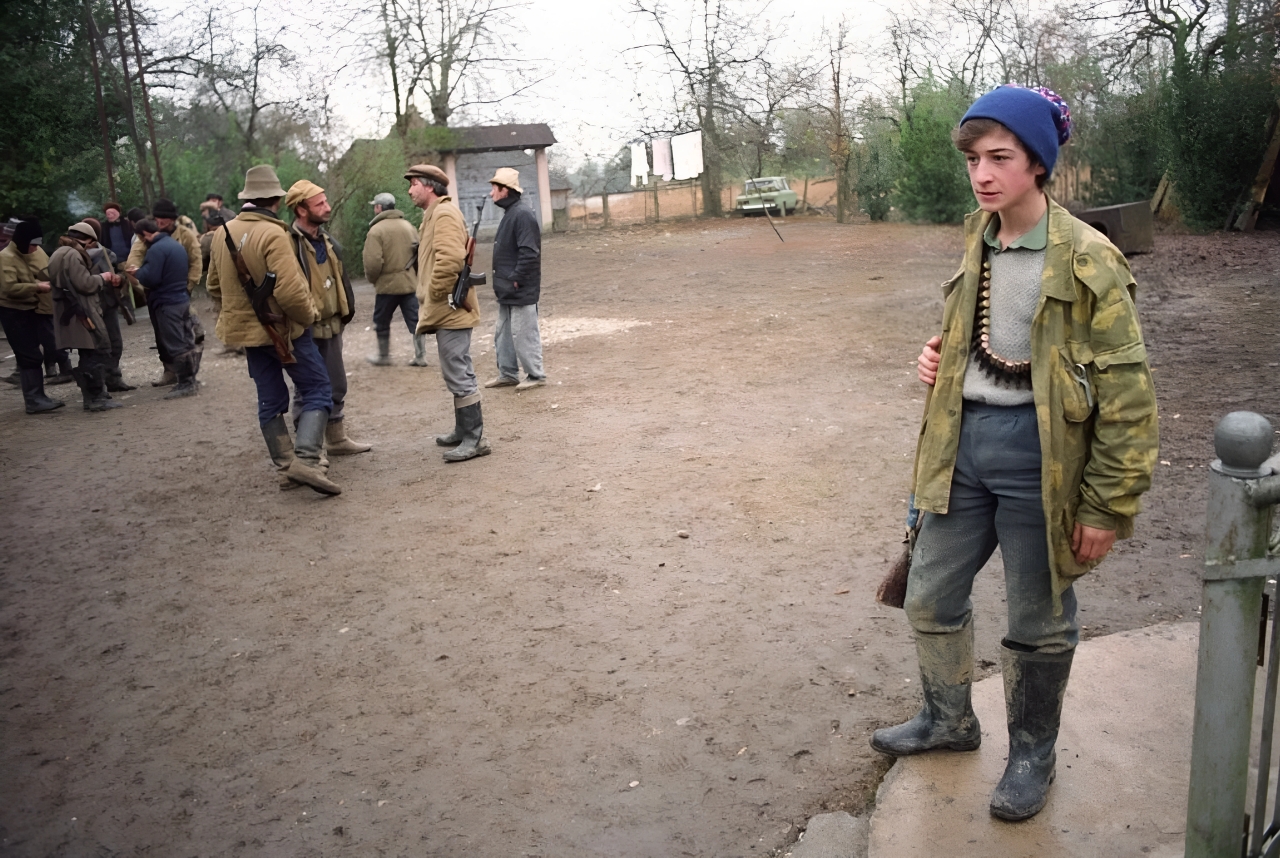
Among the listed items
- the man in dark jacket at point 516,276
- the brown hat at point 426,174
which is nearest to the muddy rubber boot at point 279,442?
the brown hat at point 426,174

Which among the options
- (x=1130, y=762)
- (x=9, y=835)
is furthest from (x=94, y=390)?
(x=1130, y=762)

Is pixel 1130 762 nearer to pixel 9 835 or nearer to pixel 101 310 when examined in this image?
pixel 9 835

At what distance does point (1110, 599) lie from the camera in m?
4.36

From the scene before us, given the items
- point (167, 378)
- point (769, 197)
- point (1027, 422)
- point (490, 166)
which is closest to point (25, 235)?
point (167, 378)

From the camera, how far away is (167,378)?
11.8 meters

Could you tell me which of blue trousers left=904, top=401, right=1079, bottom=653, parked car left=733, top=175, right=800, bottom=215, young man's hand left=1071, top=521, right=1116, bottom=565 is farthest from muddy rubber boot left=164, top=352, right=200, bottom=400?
parked car left=733, top=175, right=800, bottom=215

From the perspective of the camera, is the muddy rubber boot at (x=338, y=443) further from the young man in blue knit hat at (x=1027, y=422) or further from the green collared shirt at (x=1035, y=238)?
the green collared shirt at (x=1035, y=238)

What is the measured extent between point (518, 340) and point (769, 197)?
25.8m

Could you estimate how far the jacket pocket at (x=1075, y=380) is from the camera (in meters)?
2.53

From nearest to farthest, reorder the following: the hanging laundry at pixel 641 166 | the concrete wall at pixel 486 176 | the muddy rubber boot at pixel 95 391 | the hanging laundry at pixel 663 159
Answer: the muddy rubber boot at pixel 95 391 < the hanging laundry at pixel 663 159 < the hanging laundry at pixel 641 166 < the concrete wall at pixel 486 176

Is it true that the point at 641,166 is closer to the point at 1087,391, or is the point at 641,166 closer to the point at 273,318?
the point at 273,318

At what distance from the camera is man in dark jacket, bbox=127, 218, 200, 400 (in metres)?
10.6

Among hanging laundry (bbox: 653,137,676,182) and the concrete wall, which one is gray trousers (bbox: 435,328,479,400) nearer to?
hanging laundry (bbox: 653,137,676,182)

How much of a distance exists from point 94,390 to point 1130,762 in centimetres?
1025
